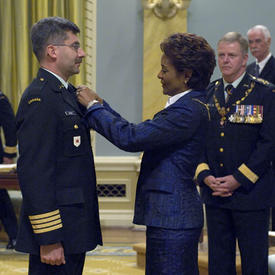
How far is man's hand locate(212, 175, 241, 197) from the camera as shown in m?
3.14

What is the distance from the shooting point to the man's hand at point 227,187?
3.14 meters

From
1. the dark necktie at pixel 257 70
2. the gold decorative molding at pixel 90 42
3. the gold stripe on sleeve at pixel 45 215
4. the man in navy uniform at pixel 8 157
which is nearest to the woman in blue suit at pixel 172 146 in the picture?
the gold stripe on sleeve at pixel 45 215

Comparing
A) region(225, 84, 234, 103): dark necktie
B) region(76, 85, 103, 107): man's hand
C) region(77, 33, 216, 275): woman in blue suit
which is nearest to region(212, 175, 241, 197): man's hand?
region(225, 84, 234, 103): dark necktie

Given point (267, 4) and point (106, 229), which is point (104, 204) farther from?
point (267, 4)

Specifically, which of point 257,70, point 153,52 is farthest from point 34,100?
point 153,52

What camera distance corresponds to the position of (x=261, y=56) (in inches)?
195

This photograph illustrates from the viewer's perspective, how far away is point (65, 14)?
6074 millimetres

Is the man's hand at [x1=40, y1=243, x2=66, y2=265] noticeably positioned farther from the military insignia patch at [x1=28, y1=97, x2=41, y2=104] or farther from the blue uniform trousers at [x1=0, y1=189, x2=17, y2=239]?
the blue uniform trousers at [x1=0, y1=189, x2=17, y2=239]

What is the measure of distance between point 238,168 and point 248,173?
0.06 meters

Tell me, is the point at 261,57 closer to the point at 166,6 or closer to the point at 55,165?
the point at 166,6

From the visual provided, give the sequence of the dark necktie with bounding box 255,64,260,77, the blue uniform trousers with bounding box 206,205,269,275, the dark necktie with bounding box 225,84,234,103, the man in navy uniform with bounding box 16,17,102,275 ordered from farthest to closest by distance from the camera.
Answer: the dark necktie with bounding box 255,64,260,77, the dark necktie with bounding box 225,84,234,103, the blue uniform trousers with bounding box 206,205,269,275, the man in navy uniform with bounding box 16,17,102,275

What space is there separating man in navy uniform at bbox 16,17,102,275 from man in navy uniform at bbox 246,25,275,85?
9.01 feet

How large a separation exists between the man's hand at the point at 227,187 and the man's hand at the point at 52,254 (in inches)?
46.6

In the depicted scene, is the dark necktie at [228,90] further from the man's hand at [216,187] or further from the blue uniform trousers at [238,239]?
the blue uniform trousers at [238,239]
